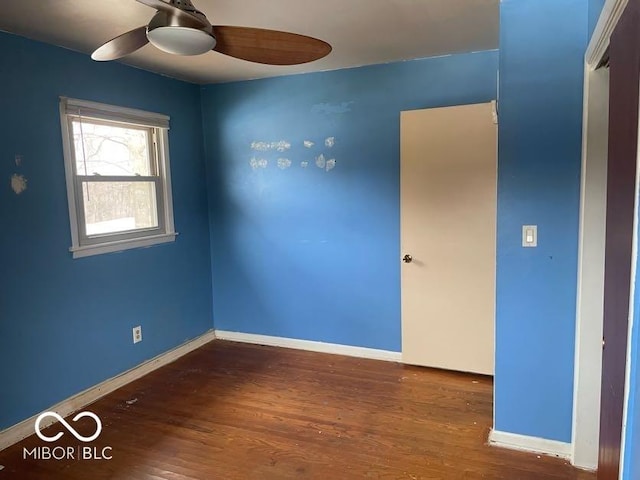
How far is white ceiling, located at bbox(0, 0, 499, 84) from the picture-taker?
2.19 m

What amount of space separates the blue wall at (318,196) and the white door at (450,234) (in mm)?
153

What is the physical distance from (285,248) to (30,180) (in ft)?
6.20

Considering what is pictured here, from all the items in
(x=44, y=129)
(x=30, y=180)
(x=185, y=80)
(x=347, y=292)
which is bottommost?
(x=347, y=292)

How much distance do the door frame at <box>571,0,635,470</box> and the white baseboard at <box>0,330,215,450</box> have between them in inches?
112

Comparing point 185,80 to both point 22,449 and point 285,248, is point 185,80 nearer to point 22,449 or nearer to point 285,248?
point 285,248

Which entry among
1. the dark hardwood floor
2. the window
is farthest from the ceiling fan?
the dark hardwood floor

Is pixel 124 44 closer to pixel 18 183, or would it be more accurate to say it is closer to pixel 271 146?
pixel 18 183

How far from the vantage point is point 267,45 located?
5.65 feet

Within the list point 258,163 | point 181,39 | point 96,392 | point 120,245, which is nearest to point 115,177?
point 120,245

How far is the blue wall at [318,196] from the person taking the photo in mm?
3336

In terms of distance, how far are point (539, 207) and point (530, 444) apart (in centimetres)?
123

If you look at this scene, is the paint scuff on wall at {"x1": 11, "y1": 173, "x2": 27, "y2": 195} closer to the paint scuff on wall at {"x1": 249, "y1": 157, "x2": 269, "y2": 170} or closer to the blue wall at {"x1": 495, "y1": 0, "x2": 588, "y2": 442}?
the paint scuff on wall at {"x1": 249, "y1": 157, "x2": 269, "y2": 170}

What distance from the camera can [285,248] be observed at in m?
3.82

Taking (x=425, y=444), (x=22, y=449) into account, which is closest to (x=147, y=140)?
(x=22, y=449)
